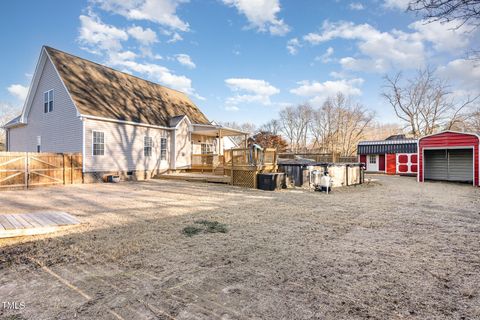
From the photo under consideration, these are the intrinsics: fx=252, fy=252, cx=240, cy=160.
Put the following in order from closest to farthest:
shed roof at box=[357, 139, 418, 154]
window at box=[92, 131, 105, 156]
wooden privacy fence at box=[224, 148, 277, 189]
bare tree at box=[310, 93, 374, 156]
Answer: wooden privacy fence at box=[224, 148, 277, 189]
window at box=[92, 131, 105, 156]
shed roof at box=[357, 139, 418, 154]
bare tree at box=[310, 93, 374, 156]

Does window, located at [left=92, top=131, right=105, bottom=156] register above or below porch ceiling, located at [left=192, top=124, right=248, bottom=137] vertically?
below

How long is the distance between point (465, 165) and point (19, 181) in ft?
87.8

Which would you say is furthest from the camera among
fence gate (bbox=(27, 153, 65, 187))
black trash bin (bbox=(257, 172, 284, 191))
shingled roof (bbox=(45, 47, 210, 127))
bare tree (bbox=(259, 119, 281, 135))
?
bare tree (bbox=(259, 119, 281, 135))

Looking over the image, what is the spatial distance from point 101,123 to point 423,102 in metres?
39.7

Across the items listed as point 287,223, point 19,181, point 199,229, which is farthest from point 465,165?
point 19,181

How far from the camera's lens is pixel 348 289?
279 cm

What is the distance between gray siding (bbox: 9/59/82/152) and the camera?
14.4 metres

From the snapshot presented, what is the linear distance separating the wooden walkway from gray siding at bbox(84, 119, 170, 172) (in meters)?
9.29

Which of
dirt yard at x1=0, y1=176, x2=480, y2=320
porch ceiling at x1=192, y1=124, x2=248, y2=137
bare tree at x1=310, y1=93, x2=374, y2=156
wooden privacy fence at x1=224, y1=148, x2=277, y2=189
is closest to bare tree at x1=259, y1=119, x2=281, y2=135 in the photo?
bare tree at x1=310, y1=93, x2=374, y2=156

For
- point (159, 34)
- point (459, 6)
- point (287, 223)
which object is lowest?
point (287, 223)

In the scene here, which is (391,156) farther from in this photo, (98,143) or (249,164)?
(98,143)

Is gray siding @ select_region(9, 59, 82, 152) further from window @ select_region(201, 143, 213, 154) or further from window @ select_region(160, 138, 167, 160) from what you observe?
window @ select_region(201, 143, 213, 154)

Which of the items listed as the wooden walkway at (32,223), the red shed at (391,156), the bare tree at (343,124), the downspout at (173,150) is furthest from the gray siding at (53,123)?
the bare tree at (343,124)

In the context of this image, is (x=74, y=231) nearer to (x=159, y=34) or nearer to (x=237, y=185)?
(x=237, y=185)
